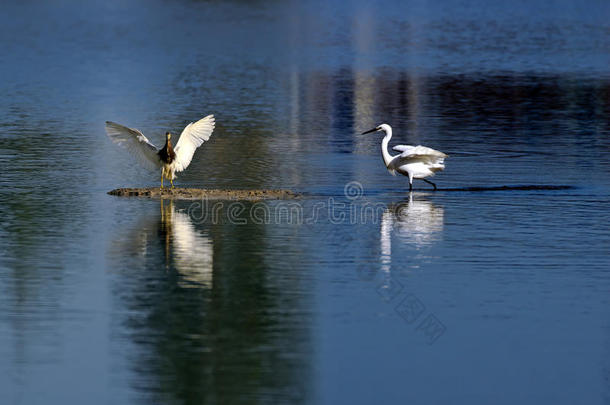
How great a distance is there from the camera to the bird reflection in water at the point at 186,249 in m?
15.8

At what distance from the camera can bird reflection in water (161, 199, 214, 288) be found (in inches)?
623

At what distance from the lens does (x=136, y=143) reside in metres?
22.5

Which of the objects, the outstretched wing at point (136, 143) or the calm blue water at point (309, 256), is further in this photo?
the outstretched wing at point (136, 143)

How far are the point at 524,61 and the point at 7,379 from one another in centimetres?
5175

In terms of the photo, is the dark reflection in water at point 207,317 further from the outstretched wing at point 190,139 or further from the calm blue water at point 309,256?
the outstretched wing at point 190,139

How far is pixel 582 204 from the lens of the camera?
21.5 m

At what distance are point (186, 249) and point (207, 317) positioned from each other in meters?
3.72

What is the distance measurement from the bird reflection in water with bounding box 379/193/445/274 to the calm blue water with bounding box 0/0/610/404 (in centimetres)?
6

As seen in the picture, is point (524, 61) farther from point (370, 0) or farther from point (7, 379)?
point (370, 0)

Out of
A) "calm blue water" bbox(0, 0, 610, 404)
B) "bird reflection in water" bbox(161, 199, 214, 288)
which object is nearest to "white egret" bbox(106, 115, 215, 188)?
"calm blue water" bbox(0, 0, 610, 404)

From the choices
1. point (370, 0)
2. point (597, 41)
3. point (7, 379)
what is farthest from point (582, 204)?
point (370, 0)

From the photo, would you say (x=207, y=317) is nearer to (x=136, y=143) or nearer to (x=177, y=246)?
(x=177, y=246)

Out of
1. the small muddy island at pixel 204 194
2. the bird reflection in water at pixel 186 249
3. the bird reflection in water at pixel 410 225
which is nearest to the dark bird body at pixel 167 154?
the small muddy island at pixel 204 194

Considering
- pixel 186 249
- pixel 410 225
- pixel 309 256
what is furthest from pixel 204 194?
pixel 309 256
